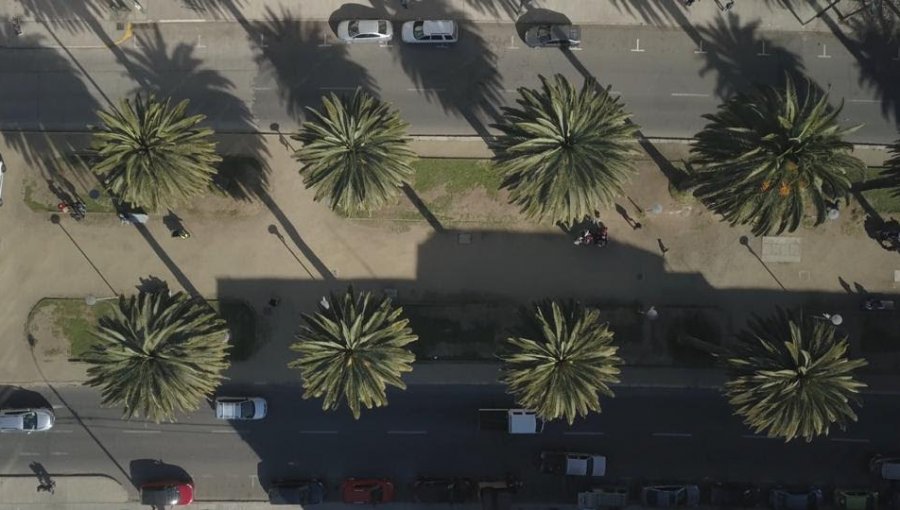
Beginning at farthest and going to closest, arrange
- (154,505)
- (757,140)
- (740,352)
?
(154,505) → (740,352) → (757,140)

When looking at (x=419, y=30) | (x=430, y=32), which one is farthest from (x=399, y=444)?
(x=419, y=30)

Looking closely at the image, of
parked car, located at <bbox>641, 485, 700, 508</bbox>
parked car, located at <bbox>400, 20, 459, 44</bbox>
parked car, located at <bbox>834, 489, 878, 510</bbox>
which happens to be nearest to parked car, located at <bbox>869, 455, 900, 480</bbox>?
parked car, located at <bbox>834, 489, 878, 510</bbox>

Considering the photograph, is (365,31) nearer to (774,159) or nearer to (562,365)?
(562,365)

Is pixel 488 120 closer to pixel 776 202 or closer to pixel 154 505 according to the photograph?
pixel 776 202

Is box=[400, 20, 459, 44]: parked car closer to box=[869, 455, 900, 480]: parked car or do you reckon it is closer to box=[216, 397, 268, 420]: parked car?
box=[216, 397, 268, 420]: parked car

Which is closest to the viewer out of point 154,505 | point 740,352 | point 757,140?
point 757,140

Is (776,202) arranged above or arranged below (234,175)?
below

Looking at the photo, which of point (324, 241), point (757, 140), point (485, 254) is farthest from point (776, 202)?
point (324, 241)
